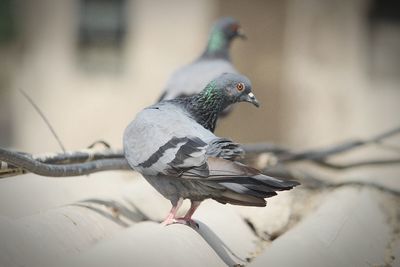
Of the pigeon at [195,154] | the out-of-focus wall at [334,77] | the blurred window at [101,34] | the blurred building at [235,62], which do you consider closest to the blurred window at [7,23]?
the blurred building at [235,62]

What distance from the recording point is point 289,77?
449 inches

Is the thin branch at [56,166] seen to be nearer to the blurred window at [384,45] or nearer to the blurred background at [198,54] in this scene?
the blurred background at [198,54]

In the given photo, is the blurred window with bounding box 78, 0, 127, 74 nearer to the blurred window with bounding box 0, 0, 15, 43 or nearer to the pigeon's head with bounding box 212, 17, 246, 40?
the blurred window with bounding box 0, 0, 15, 43

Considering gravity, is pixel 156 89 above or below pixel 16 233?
below

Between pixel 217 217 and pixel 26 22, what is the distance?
10.7m

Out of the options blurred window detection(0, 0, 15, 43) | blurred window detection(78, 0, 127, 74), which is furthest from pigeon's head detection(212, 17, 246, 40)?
blurred window detection(0, 0, 15, 43)

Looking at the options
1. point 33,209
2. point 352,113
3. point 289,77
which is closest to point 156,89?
point 289,77

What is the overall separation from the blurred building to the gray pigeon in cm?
463

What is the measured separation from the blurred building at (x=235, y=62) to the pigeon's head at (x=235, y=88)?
305 inches

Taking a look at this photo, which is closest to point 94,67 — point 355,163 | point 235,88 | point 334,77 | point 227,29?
point 334,77

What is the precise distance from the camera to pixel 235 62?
11031 mm

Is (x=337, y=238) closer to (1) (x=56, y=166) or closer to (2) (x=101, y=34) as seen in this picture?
(1) (x=56, y=166)

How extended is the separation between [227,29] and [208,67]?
3.43ft

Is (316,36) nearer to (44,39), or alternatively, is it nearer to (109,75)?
(109,75)
